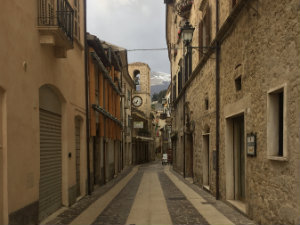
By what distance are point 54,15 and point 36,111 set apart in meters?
2.53

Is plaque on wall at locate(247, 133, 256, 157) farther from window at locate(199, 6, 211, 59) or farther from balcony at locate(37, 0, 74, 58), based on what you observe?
window at locate(199, 6, 211, 59)

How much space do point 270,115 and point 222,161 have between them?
4.32 meters

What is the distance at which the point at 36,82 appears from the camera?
759 cm

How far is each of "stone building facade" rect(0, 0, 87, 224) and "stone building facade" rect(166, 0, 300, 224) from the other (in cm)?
433

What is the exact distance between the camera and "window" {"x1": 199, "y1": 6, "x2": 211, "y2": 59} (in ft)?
42.3

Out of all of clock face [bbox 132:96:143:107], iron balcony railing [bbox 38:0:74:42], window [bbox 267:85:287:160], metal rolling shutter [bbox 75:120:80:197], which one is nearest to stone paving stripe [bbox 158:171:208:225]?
→ window [bbox 267:85:287:160]

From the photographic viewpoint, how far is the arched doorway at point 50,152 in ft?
27.0

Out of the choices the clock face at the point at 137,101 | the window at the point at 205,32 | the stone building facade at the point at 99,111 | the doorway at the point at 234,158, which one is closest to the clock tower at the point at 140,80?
the clock face at the point at 137,101

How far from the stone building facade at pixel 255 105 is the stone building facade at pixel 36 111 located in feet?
14.2

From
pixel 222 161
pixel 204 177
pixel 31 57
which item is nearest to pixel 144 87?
pixel 204 177

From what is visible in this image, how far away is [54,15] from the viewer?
849cm

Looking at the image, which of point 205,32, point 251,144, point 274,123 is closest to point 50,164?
point 251,144

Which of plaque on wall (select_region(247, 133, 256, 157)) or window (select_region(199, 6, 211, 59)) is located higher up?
window (select_region(199, 6, 211, 59))

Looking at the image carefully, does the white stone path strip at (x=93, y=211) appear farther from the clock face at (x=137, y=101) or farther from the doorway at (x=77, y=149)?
the clock face at (x=137, y=101)
